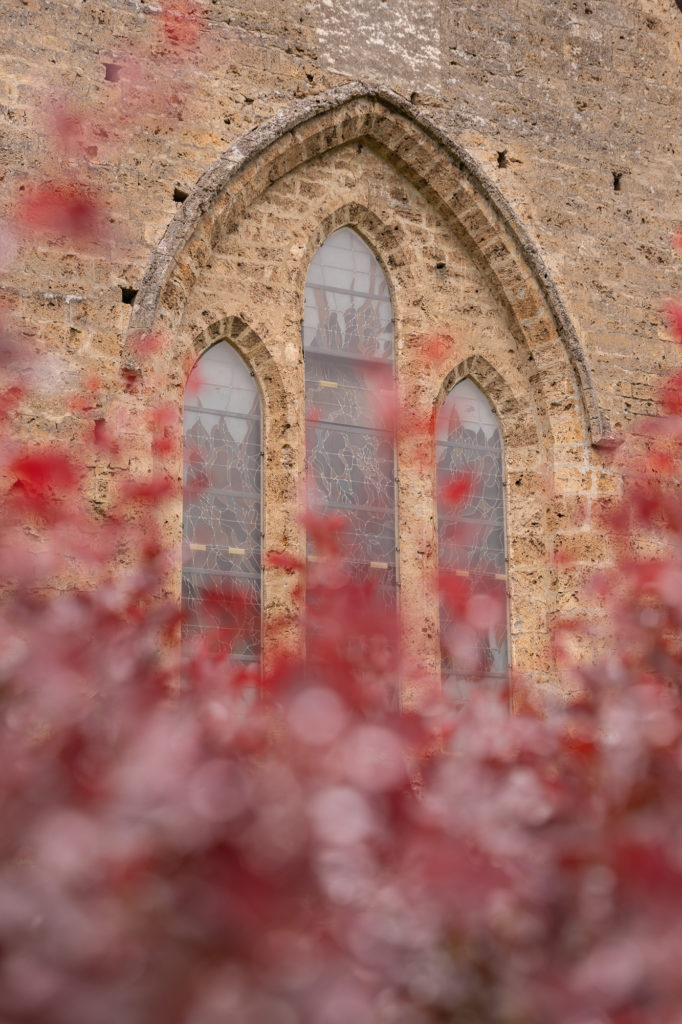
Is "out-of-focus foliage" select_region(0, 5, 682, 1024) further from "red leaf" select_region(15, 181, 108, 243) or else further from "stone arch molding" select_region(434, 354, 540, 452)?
"stone arch molding" select_region(434, 354, 540, 452)

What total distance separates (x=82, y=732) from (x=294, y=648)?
430cm

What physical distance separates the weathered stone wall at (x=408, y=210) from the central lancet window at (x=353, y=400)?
0.10 meters

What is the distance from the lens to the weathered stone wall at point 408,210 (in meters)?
6.23

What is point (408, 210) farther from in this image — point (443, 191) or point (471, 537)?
point (471, 537)

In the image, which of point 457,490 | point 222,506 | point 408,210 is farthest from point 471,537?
point 408,210

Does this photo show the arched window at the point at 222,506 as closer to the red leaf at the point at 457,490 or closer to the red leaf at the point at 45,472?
the red leaf at the point at 45,472

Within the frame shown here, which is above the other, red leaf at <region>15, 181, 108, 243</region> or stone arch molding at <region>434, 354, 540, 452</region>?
red leaf at <region>15, 181, 108, 243</region>

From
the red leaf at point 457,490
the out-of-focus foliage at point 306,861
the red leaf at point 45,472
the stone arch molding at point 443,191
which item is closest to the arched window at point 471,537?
the red leaf at point 457,490

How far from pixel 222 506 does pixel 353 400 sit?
38.6 inches

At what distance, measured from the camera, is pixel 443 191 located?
721 cm

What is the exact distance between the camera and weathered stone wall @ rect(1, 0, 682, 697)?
20.4 ft

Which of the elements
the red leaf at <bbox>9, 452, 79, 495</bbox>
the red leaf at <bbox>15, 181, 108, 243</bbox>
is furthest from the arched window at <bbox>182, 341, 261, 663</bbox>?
the red leaf at <bbox>15, 181, 108, 243</bbox>

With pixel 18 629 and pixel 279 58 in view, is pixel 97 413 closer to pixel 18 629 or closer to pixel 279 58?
pixel 279 58

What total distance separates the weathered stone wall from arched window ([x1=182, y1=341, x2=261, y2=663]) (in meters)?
0.11
